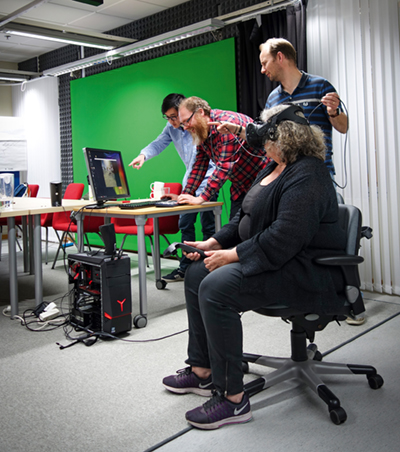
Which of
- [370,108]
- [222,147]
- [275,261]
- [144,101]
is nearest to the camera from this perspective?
[275,261]

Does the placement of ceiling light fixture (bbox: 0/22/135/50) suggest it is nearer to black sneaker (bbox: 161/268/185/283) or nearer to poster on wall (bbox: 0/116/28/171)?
poster on wall (bbox: 0/116/28/171)

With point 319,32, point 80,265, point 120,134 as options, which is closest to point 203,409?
point 80,265

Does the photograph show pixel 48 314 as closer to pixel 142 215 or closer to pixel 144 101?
pixel 142 215

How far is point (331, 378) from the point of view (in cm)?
227

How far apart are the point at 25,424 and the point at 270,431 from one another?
1.01m

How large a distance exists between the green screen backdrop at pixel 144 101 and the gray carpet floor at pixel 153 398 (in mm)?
2121

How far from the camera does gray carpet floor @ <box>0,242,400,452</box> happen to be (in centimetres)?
177

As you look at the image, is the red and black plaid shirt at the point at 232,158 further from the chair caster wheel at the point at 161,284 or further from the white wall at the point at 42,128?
the white wall at the point at 42,128

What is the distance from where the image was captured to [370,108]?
3766 millimetres

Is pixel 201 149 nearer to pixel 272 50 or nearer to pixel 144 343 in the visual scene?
pixel 272 50

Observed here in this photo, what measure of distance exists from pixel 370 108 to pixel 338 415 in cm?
272

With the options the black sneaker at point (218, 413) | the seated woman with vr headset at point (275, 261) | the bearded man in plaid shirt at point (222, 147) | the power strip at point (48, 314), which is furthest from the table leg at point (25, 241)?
the black sneaker at point (218, 413)

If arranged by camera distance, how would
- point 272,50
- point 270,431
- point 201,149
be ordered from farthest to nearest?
point 201,149 < point 272,50 < point 270,431

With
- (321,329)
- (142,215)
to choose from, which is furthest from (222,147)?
(321,329)
